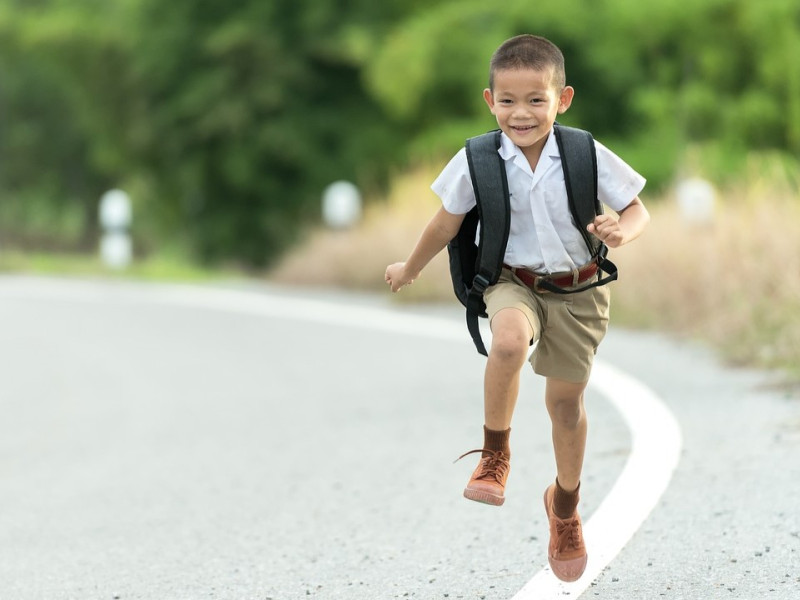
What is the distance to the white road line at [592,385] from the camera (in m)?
4.85

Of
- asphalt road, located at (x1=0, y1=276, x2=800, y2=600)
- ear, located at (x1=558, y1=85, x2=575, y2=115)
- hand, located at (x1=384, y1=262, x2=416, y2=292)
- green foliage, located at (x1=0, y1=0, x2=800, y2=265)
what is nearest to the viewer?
ear, located at (x1=558, y1=85, x2=575, y2=115)

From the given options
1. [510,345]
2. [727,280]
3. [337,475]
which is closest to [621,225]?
[510,345]

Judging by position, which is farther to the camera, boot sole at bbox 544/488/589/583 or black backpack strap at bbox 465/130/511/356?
boot sole at bbox 544/488/589/583

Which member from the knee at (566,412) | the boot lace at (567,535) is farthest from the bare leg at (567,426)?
the boot lace at (567,535)

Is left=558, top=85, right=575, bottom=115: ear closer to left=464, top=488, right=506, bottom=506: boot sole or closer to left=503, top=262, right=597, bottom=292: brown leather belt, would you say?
left=503, top=262, right=597, bottom=292: brown leather belt

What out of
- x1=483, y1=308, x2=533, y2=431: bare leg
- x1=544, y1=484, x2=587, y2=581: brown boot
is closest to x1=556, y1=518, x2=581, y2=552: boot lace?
x1=544, y1=484, x2=587, y2=581: brown boot

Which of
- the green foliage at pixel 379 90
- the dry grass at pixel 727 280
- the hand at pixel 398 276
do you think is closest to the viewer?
the hand at pixel 398 276

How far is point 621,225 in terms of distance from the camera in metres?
4.09

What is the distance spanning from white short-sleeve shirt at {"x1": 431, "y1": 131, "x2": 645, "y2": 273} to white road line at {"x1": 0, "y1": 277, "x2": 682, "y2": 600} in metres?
0.97

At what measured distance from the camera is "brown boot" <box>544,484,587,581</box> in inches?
167

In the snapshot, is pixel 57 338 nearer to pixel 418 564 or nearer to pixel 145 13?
pixel 418 564

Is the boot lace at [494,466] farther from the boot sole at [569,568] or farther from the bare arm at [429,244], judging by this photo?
the bare arm at [429,244]

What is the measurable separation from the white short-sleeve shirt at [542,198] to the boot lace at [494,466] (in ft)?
1.79

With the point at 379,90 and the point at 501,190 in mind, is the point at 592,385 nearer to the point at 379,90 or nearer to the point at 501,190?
the point at 501,190
